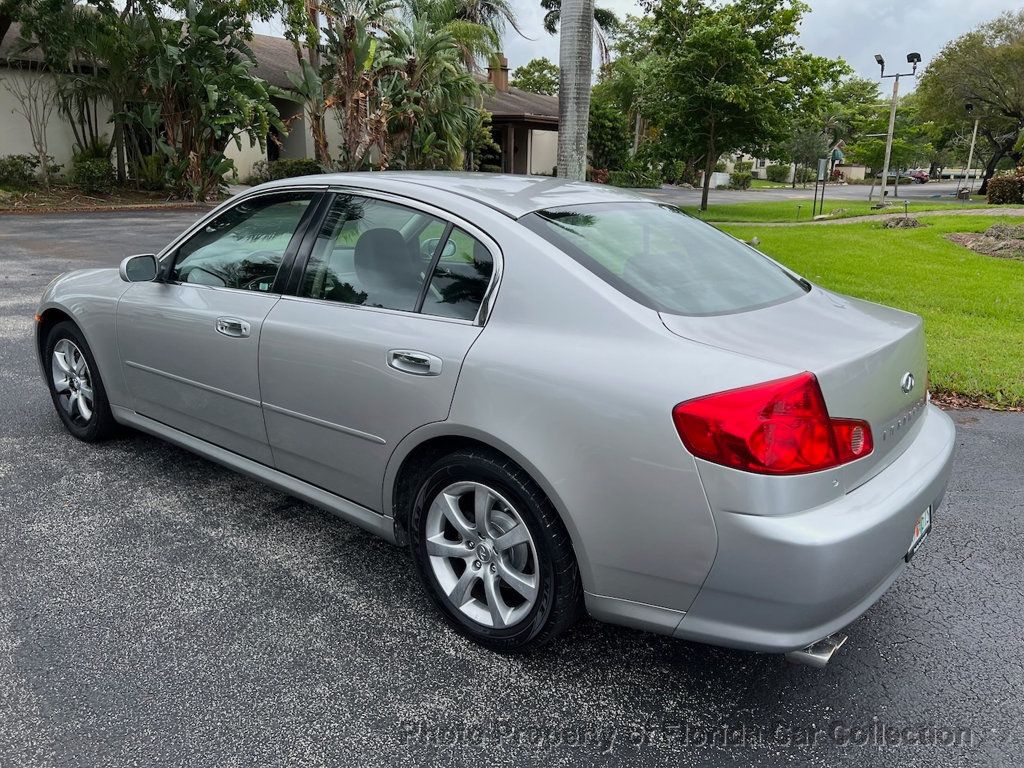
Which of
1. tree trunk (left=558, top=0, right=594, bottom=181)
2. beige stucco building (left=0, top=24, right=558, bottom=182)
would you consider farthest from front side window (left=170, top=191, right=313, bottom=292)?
beige stucco building (left=0, top=24, right=558, bottom=182)

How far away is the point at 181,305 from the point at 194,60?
63.2 ft

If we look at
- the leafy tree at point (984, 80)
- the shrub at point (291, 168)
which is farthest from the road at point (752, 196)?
the shrub at point (291, 168)

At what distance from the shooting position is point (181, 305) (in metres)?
3.62

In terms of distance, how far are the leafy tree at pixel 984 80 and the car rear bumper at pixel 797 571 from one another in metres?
48.0

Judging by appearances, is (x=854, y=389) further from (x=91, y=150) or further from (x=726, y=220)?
(x=91, y=150)

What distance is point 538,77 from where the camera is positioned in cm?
6106

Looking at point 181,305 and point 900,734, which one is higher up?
point 181,305

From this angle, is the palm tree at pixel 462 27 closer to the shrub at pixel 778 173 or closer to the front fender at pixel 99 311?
the front fender at pixel 99 311

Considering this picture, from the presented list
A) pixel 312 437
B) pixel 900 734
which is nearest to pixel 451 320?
pixel 312 437

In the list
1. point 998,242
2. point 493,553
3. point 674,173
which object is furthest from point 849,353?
point 674,173

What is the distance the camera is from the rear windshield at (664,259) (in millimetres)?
2605

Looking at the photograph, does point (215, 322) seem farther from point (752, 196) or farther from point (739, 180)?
point (739, 180)

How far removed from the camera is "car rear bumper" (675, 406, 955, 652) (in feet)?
6.80

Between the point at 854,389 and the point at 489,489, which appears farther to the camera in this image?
the point at 489,489
